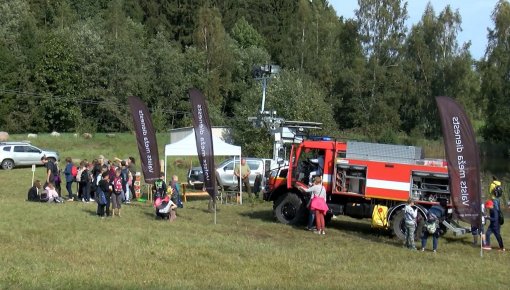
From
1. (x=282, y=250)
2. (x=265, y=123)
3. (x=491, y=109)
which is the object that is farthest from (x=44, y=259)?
(x=491, y=109)

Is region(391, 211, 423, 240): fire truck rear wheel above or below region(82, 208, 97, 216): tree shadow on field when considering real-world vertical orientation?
above

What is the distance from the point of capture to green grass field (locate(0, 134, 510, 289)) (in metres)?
10.4

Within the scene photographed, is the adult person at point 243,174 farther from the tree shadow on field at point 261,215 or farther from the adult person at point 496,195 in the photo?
the adult person at point 496,195

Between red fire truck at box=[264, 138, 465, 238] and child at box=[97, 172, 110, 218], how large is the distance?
468 cm

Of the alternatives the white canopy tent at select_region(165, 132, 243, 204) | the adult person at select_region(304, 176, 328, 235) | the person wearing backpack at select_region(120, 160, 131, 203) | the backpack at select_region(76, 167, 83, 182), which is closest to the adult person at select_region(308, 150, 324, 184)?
the adult person at select_region(304, 176, 328, 235)

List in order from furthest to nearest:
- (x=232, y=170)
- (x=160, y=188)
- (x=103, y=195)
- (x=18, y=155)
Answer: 1. (x=18, y=155)
2. (x=232, y=170)
3. (x=160, y=188)
4. (x=103, y=195)

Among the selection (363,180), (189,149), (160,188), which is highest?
(189,149)

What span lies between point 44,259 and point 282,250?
498 centimetres

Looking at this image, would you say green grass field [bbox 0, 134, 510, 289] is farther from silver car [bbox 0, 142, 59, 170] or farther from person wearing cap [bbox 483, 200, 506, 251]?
silver car [bbox 0, 142, 59, 170]

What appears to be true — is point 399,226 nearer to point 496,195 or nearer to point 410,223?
point 410,223

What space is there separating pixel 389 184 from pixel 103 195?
7.98 metres

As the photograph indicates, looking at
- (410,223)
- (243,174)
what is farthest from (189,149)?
(410,223)

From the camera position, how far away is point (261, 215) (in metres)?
20.5

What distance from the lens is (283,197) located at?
18.8 metres
